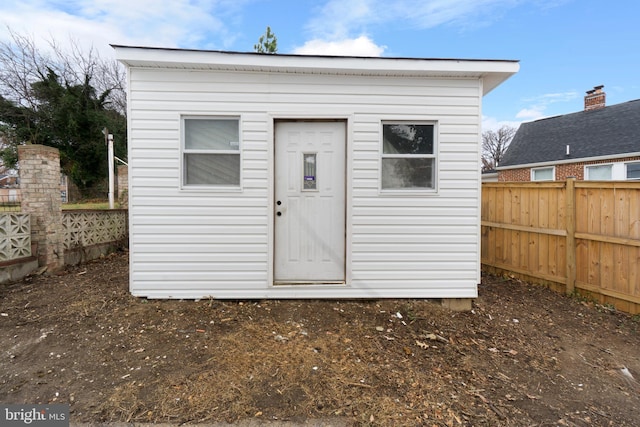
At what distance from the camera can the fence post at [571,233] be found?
14.7 ft

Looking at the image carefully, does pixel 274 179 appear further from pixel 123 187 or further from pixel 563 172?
pixel 563 172

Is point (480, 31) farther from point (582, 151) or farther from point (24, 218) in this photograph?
point (24, 218)

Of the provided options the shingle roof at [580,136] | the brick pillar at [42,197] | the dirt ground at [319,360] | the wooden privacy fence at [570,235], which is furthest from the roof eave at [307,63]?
the shingle roof at [580,136]

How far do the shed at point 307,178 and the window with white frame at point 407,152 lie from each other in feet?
0.05

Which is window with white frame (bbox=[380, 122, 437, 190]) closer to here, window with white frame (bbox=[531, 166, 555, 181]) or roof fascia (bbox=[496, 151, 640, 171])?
roof fascia (bbox=[496, 151, 640, 171])

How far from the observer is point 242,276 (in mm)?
3891

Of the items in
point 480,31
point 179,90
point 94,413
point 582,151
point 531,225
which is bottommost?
point 94,413

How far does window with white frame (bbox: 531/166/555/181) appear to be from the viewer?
44.1 feet

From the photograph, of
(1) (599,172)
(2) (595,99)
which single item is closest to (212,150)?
(1) (599,172)

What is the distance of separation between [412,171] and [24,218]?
19.6 feet

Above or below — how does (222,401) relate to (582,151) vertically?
below

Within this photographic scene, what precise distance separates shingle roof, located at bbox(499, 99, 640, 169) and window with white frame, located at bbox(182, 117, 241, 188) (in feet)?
46.1

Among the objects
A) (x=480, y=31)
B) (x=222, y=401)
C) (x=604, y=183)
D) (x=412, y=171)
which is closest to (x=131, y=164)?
(x=222, y=401)

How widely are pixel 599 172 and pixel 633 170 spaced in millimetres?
1079
